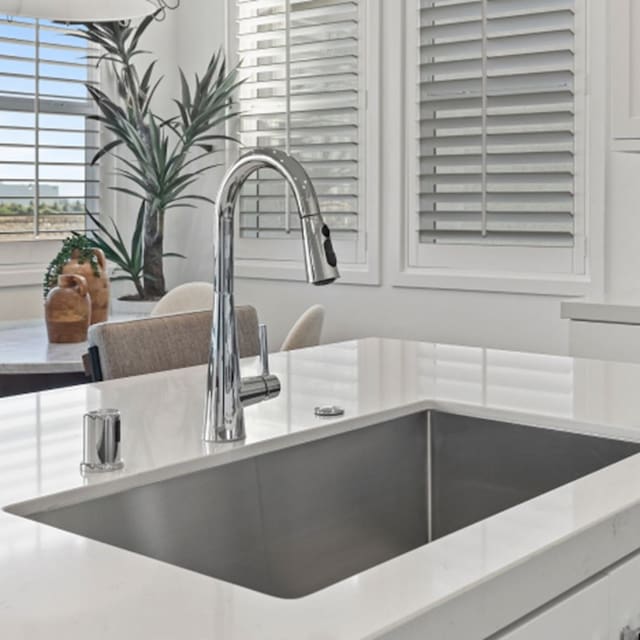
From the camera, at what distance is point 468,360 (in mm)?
1903

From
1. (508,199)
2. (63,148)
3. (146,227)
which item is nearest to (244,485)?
(508,199)

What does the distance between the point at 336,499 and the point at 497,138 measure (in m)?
2.39

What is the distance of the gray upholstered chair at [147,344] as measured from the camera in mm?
1936

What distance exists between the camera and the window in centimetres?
337

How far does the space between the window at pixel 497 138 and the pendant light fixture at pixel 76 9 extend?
135 centimetres

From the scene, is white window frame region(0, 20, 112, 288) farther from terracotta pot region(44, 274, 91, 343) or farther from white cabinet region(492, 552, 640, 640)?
white cabinet region(492, 552, 640, 640)

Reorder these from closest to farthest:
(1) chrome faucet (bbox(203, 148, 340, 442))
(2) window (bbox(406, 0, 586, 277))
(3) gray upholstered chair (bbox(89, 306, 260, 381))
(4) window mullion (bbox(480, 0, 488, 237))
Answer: (1) chrome faucet (bbox(203, 148, 340, 442)) → (3) gray upholstered chair (bbox(89, 306, 260, 381)) → (2) window (bbox(406, 0, 586, 277)) → (4) window mullion (bbox(480, 0, 488, 237))

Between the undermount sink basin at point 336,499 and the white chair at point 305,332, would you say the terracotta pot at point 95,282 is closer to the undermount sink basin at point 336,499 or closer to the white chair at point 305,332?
the white chair at point 305,332

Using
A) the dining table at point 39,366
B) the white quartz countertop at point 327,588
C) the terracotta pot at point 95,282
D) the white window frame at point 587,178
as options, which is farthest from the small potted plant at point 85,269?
the white quartz countertop at point 327,588

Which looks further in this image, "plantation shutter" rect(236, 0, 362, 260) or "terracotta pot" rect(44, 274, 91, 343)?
"plantation shutter" rect(236, 0, 362, 260)

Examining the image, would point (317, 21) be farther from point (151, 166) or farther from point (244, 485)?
point (244, 485)

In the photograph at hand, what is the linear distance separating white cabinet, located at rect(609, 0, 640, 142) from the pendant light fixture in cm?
134

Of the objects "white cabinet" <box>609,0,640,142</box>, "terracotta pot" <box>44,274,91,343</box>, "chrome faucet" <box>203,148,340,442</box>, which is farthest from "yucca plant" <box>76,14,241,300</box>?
"chrome faucet" <box>203,148,340,442</box>

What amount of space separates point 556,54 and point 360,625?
297 centimetres
